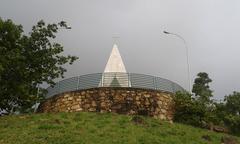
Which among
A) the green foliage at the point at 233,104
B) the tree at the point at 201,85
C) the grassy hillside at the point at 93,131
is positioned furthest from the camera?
the tree at the point at 201,85

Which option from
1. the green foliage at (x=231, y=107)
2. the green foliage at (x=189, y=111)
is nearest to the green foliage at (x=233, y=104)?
the green foliage at (x=231, y=107)

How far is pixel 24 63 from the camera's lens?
2039 centimetres

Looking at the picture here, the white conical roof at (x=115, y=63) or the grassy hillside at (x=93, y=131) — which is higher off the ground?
the white conical roof at (x=115, y=63)

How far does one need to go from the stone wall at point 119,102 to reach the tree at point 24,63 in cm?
143

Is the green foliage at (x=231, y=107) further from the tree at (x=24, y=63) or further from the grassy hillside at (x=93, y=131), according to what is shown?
the tree at (x=24, y=63)

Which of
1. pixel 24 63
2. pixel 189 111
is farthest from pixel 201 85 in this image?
pixel 24 63

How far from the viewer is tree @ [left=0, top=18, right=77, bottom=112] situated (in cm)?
1995

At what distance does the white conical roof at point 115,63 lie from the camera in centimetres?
2558

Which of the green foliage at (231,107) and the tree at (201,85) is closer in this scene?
the green foliage at (231,107)

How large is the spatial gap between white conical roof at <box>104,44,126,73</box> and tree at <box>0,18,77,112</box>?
375cm

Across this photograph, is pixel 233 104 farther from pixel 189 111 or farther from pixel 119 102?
pixel 119 102

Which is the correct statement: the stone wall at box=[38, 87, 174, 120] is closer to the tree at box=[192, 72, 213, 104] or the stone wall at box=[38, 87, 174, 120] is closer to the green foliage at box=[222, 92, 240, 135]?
the green foliage at box=[222, 92, 240, 135]

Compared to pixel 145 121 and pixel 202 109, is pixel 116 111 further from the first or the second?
pixel 202 109

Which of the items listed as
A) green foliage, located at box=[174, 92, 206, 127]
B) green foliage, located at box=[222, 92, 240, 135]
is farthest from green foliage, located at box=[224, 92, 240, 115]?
green foliage, located at box=[174, 92, 206, 127]
